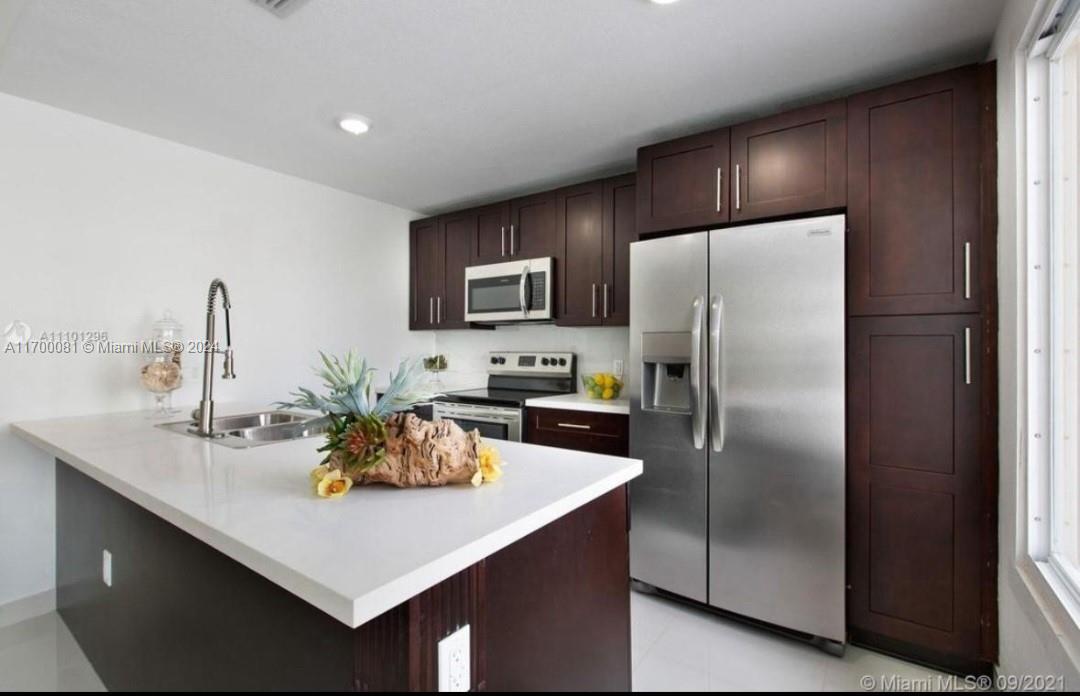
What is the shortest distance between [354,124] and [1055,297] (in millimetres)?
2804

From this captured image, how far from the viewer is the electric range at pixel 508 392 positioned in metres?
3.08

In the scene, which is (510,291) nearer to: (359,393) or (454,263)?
(454,263)

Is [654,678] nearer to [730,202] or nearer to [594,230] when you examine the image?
[730,202]

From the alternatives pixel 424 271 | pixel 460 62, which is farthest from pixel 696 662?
pixel 424 271

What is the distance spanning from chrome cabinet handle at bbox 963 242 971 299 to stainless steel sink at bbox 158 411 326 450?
8.07 ft

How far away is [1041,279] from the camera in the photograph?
148cm

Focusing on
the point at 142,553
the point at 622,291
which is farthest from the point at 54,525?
the point at 622,291

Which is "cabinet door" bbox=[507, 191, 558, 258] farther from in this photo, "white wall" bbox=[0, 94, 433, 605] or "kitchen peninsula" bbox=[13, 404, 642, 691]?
"kitchen peninsula" bbox=[13, 404, 642, 691]

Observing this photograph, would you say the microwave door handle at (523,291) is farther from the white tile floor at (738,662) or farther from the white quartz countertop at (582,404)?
the white tile floor at (738,662)

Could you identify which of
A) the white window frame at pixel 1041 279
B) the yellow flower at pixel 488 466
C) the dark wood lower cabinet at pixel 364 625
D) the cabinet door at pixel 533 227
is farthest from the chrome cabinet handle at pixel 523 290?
the white window frame at pixel 1041 279

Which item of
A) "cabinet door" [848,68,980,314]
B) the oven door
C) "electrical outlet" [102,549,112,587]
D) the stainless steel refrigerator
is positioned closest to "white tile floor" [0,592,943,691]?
the stainless steel refrigerator

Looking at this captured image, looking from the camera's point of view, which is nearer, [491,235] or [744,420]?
[744,420]

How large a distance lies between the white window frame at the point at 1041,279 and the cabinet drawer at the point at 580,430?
1.53 metres

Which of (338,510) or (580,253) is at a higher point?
(580,253)
